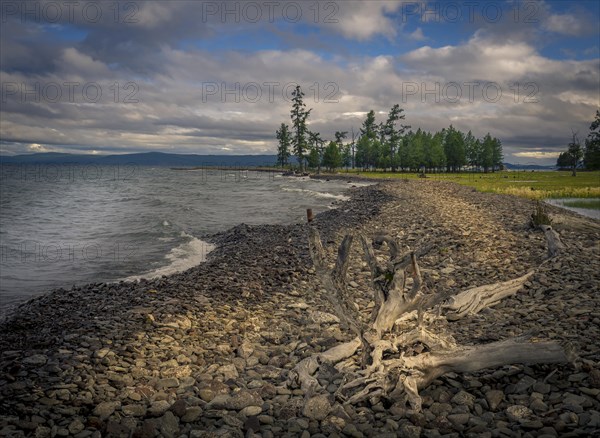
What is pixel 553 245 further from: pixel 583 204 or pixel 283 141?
pixel 283 141

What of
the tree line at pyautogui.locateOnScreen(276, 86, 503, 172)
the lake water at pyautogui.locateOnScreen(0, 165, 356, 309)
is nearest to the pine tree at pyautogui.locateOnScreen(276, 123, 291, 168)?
the tree line at pyautogui.locateOnScreen(276, 86, 503, 172)

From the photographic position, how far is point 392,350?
661 cm

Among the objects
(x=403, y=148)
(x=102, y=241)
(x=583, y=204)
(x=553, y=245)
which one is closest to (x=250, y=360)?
(x=553, y=245)

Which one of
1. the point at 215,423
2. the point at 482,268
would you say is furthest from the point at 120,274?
Result: the point at 482,268

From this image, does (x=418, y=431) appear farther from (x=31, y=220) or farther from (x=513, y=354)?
(x=31, y=220)

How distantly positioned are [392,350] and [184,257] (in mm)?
14804

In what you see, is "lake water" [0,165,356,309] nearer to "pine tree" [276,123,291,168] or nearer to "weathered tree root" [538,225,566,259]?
"weathered tree root" [538,225,566,259]

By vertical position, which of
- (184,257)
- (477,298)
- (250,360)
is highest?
(477,298)

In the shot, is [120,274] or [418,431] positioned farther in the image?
[120,274]

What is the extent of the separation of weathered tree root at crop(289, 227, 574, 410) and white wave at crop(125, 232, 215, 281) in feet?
36.1

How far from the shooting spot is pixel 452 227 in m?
20.5

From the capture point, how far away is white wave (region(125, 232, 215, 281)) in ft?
53.3

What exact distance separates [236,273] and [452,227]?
12.4 metres

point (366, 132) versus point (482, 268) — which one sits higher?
point (366, 132)
